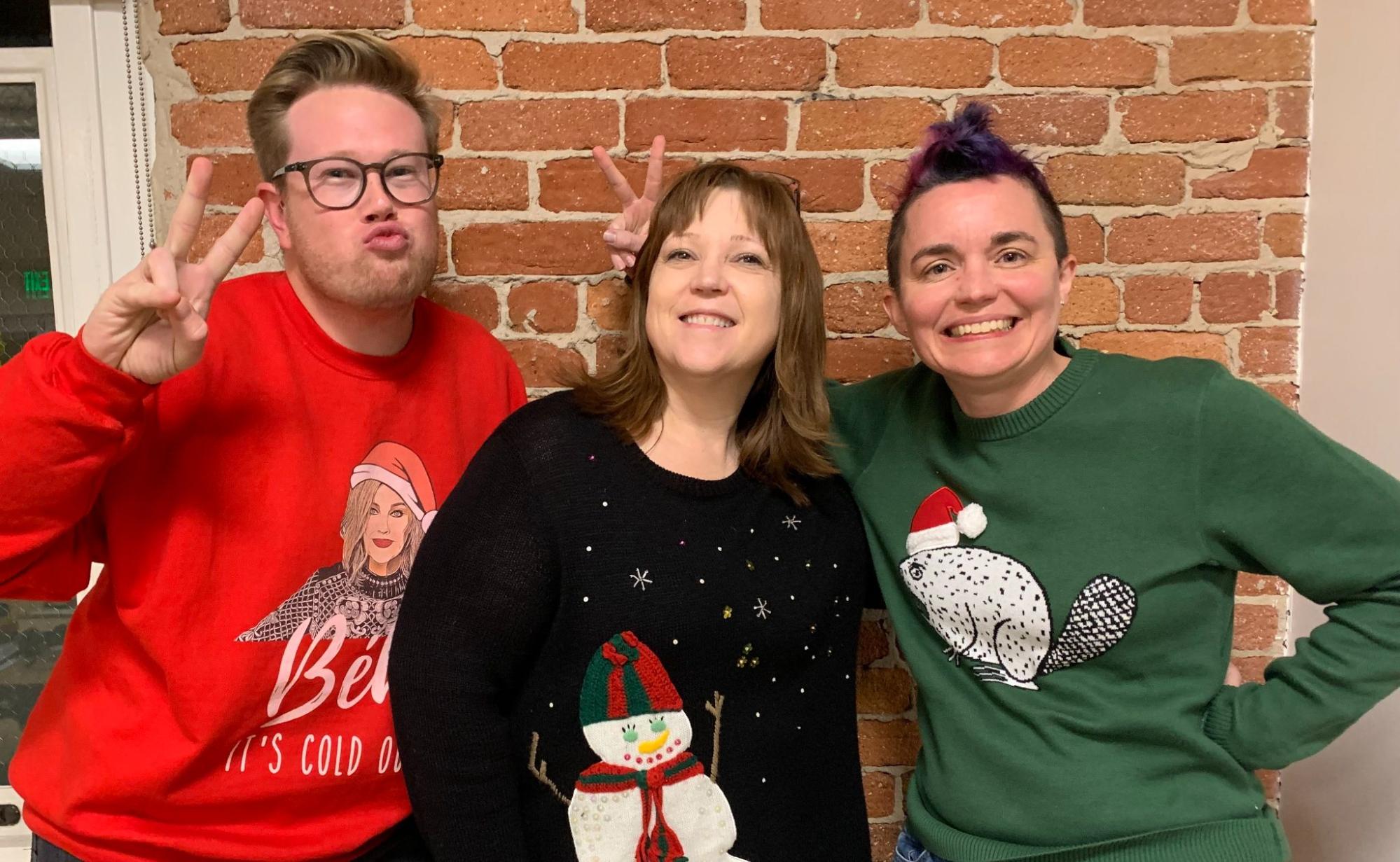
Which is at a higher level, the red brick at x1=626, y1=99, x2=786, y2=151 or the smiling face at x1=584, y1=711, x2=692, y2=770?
the red brick at x1=626, y1=99, x2=786, y2=151

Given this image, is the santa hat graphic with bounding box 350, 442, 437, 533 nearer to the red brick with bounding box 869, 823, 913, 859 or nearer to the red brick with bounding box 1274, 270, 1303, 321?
the red brick with bounding box 869, 823, 913, 859

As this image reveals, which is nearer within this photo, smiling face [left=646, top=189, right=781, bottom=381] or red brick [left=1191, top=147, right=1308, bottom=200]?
smiling face [left=646, top=189, right=781, bottom=381]

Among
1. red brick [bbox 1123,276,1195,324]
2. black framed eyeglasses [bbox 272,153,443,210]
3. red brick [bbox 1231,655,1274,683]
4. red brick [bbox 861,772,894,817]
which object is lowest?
red brick [bbox 861,772,894,817]

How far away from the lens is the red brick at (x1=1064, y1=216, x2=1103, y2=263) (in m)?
1.56

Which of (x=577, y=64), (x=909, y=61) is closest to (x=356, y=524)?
(x=577, y=64)

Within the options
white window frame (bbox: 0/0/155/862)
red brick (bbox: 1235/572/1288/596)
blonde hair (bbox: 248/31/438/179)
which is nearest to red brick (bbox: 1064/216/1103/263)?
red brick (bbox: 1235/572/1288/596)

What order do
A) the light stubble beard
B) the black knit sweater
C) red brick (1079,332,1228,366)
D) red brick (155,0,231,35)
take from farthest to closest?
red brick (1079,332,1228,366) → red brick (155,0,231,35) → the light stubble beard → the black knit sweater

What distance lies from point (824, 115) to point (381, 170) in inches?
32.1

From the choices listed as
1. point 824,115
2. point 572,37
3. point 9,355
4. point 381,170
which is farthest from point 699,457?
point 9,355

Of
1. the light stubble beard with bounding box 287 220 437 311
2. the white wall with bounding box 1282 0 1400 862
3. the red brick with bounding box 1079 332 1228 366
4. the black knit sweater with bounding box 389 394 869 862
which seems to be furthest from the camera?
the red brick with bounding box 1079 332 1228 366

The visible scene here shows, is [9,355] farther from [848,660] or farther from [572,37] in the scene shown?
[848,660]

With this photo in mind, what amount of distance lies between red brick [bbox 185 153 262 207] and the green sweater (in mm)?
1368

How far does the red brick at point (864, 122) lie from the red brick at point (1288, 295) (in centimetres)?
73

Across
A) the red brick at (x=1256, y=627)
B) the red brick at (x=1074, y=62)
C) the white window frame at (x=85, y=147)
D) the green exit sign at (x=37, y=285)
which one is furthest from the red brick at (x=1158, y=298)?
the green exit sign at (x=37, y=285)
